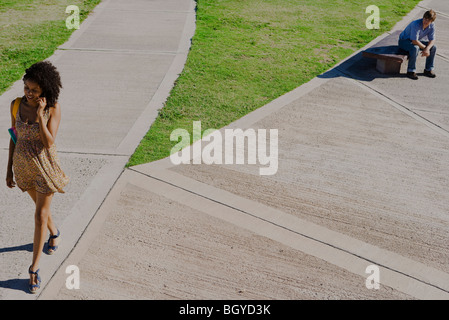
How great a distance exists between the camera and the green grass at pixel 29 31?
9854mm

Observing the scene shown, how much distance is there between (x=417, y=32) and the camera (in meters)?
9.89

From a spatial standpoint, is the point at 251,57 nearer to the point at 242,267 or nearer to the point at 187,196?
the point at 187,196

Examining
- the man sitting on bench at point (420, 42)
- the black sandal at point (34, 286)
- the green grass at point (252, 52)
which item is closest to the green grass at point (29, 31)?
the green grass at point (252, 52)

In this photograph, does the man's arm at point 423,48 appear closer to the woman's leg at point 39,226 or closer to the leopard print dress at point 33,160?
the leopard print dress at point 33,160

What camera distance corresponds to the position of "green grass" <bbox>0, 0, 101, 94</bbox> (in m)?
9.85

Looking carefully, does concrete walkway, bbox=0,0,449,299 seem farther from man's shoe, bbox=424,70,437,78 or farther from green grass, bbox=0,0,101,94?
green grass, bbox=0,0,101,94

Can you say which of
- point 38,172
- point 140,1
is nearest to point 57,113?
point 38,172

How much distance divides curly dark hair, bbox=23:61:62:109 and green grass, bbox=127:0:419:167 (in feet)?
7.49

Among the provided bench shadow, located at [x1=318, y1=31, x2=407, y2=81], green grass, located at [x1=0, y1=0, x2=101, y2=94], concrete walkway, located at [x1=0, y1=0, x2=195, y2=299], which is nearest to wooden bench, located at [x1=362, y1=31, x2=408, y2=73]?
bench shadow, located at [x1=318, y1=31, x2=407, y2=81]

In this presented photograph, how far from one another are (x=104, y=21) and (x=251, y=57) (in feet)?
13.8

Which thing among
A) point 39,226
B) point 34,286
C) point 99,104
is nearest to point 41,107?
point 39,226

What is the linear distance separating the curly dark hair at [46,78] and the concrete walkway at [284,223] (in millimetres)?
1561

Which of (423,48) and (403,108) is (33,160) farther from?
(423,48)

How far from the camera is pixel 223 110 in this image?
8.32m
